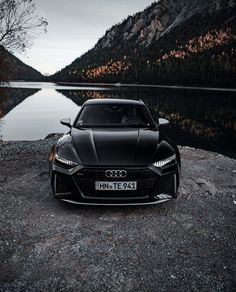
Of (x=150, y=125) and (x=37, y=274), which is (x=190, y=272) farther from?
(x=150, y=125)

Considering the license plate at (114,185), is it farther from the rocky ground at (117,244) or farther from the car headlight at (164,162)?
the rocky ground at (117,244)

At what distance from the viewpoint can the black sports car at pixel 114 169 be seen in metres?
4.35

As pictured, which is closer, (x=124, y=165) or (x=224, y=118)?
(x=124, y=165)

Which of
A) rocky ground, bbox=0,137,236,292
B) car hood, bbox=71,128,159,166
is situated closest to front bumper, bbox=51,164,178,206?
car hood, bbox=71,128,159,166

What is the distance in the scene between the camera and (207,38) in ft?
563

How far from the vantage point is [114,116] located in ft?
21.0

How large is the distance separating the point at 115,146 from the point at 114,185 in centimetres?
67

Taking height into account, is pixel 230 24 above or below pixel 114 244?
above

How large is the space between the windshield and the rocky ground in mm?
1511

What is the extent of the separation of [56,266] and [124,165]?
5.27ft

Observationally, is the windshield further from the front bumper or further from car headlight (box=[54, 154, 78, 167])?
the front bumper

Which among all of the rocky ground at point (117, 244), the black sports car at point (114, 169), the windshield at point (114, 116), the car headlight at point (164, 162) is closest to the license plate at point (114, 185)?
the black sports car at point (114, 169)

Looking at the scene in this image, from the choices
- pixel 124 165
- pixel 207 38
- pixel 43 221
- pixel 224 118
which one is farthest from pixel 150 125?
pixel 207 38

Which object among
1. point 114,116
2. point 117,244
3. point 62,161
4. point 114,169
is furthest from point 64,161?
point 114,116
